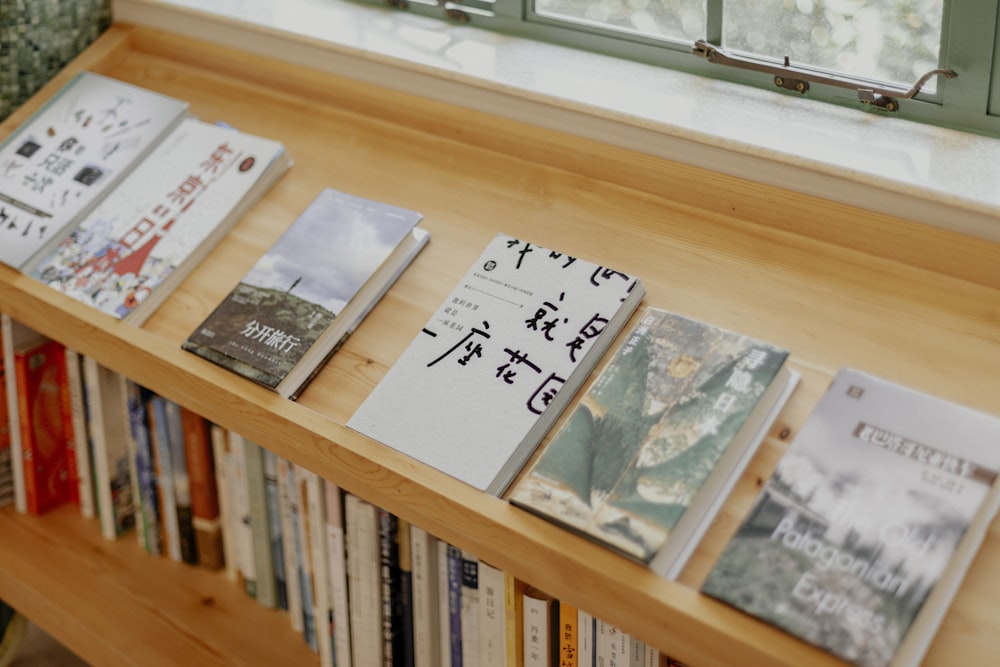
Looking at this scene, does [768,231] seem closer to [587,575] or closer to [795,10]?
[795,10]

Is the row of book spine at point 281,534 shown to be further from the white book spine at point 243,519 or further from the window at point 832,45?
the window at point 832,45

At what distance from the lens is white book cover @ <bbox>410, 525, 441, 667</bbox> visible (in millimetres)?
1290

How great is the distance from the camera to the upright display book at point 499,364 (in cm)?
113

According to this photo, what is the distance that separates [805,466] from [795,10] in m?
0.73

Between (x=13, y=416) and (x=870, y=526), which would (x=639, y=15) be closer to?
(x=870, y=526)

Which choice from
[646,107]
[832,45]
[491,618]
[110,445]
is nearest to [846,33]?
[832,45]

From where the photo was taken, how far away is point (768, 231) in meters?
1.29

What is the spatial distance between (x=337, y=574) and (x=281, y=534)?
0.72 feet

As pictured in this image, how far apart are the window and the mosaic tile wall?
938 mm

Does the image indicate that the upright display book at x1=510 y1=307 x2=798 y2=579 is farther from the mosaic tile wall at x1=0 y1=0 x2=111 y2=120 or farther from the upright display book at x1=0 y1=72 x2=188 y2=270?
the mosaic tile wall at x1=0 y1=0 x2=111 y2=120

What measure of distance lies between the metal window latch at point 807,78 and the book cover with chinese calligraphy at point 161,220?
0.67 meters

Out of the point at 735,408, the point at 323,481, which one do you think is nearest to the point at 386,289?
the point at 323,481

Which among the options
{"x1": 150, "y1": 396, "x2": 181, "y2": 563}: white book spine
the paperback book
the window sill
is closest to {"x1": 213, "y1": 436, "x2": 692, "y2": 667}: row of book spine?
{"x1": 150, "y1": 396, "x2": 181, "y2": 563}: white book spine

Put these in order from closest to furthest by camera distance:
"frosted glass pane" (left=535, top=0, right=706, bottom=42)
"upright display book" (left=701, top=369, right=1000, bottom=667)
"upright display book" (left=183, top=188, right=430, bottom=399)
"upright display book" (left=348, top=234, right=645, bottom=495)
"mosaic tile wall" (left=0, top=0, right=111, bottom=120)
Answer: "upright display book" (left=701, top=369, right=1000, bottom=667) < "upright display book" (left=348, top=234, right=645, bottom=495) < "upright display book" (left=183, top=188, right=430, bottom=399) < "frosted glass pane" (left=535, top=0, right=706, bottom=42) < "mosaic tile wall" (left=0, top=0, right=111, bottom=120)
